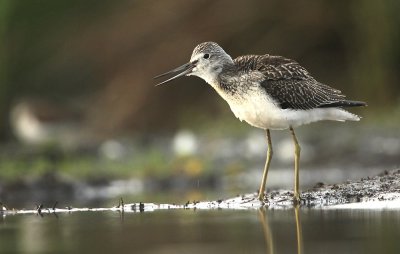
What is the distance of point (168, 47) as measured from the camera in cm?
2375

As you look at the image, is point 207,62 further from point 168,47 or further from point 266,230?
point 168,47

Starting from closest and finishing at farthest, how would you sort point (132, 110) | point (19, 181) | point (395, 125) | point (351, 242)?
point (351, 242) → point (19, 181) → point (395, 125) → point (132, 110)

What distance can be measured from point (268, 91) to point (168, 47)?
12657mm

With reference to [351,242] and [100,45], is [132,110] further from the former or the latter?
[351,242]

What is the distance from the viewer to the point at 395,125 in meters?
18.9

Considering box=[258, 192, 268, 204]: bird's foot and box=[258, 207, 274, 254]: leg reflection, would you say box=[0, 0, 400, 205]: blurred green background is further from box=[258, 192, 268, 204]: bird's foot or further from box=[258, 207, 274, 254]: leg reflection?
box=[258, 207, 274, 254]: leg reflection

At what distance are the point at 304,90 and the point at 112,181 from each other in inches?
222

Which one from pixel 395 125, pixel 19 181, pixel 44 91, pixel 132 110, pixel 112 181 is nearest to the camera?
pixel 19 181

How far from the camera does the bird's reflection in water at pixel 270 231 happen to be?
783cm

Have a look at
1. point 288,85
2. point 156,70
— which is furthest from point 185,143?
point 288,85

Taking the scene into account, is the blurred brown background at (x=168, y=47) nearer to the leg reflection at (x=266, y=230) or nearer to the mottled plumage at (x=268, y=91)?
the mottled plumage at (x=268, y=91)

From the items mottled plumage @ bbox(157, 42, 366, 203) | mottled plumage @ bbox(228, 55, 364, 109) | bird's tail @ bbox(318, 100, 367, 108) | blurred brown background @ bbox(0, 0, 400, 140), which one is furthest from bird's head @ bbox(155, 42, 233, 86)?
blurred brown background @ bbox(0, 0, 400, 140)

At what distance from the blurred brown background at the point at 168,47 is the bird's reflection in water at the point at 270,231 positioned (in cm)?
1016

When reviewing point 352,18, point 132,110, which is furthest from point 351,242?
point 132,110
